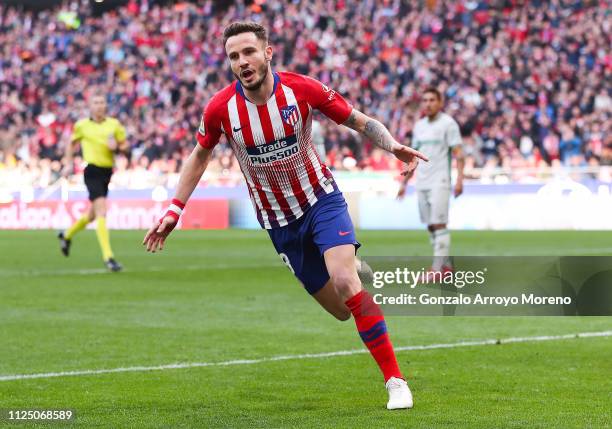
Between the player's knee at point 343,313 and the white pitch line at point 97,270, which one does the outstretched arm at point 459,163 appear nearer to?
the white pitch line at point 97,270

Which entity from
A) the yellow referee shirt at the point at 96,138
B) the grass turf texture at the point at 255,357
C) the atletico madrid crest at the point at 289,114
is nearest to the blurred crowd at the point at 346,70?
the yellow referee shirt at the point at 96,138

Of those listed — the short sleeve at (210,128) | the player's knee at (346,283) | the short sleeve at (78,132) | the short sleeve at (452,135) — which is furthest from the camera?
the short sleeve at (78,132)

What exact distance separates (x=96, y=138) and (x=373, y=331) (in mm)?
11038

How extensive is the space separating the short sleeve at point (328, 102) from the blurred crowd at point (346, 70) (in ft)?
68.0

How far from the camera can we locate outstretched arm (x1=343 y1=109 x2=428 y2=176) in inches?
255

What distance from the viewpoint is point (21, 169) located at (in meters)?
34.9

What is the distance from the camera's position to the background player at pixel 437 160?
46.1 ft

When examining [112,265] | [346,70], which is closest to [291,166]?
[112,265]

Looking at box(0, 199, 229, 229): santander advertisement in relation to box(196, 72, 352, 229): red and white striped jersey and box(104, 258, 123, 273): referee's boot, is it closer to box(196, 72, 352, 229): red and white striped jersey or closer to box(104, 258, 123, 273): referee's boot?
box(104, 258, 123, 273): referee's boot

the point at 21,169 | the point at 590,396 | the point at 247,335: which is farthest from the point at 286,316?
the point at 21,169

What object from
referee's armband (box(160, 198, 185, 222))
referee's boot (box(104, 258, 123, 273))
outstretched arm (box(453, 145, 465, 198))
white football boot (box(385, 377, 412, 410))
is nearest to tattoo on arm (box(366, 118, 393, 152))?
referee's armband (box(160, 198, 185, 222))

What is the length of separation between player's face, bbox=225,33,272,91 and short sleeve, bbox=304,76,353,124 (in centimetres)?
31

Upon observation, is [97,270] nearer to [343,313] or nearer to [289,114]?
[343,313]

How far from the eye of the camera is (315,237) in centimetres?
664
